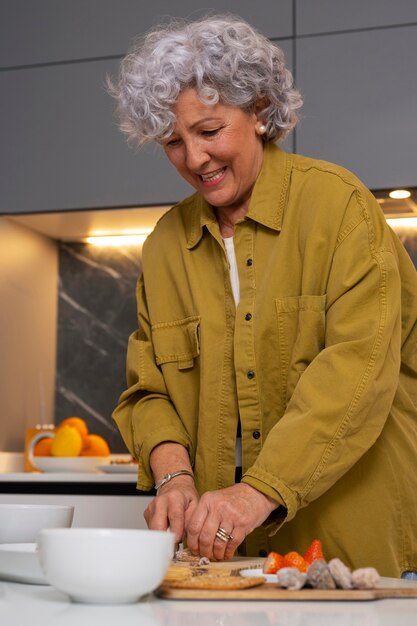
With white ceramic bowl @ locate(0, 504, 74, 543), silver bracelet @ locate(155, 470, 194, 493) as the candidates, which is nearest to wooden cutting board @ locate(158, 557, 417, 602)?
white ceramic bowl @ locate(0, 504, 74, 543)

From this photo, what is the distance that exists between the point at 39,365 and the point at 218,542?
1.90 metres

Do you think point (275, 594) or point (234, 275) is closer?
point (275, 594)

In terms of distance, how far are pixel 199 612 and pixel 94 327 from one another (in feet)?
7.76

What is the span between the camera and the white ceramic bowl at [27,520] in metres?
1.07

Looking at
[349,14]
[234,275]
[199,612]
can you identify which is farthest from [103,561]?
[349,14]

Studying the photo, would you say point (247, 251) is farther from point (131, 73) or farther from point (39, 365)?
point (39, 365)

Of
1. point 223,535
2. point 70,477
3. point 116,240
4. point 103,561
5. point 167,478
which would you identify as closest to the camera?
point 103,561

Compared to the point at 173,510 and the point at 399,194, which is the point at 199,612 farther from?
the point at 399,194

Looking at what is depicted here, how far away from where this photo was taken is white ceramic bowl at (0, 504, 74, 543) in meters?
1.07

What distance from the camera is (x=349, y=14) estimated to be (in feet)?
8.29

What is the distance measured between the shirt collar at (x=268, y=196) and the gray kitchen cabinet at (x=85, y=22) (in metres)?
1.10

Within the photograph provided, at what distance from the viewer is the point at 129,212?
2.74 metres

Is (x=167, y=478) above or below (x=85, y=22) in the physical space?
below

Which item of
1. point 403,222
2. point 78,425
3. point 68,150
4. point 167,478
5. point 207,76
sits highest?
point 68,150
